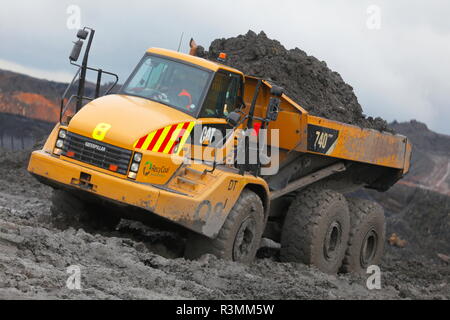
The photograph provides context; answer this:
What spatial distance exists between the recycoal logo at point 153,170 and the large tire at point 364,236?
4455mm

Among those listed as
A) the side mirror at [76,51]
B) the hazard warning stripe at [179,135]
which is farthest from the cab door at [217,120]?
the side mirror at [76,51]

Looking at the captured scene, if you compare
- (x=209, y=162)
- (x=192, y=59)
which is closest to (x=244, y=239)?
(x=209, y=162)

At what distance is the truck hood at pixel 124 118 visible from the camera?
923 cm

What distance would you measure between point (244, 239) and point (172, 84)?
214 cm

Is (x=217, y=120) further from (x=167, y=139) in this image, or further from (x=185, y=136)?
(x=167, y=139)

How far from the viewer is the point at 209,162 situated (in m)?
9.89

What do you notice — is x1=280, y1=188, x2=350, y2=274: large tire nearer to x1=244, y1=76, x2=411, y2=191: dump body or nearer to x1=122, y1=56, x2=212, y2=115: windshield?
x1=244, y1=76, x2=411, y2=191: dump body

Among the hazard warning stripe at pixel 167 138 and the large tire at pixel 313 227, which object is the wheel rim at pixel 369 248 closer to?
the large tire at pixel 313 227

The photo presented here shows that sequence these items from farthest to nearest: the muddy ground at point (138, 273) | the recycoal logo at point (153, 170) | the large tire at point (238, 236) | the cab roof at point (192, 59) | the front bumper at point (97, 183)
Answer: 1. the cab roof at point (192, 59)
2. the large tire at point (238, 236)
3. the recycoal logo at point (153, 170)
4. the front bumper at point (97, 183)
5. the muddy ground at point (138, 273)

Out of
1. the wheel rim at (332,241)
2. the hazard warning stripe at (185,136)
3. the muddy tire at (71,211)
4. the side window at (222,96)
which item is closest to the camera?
the hazard warning stripe at (185,136)

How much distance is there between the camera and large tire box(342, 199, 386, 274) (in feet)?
41.9

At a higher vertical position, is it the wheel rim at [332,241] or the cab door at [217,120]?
the cab door at [217,120]

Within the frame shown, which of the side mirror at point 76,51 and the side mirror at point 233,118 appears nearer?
the side mirror at point 233,118
